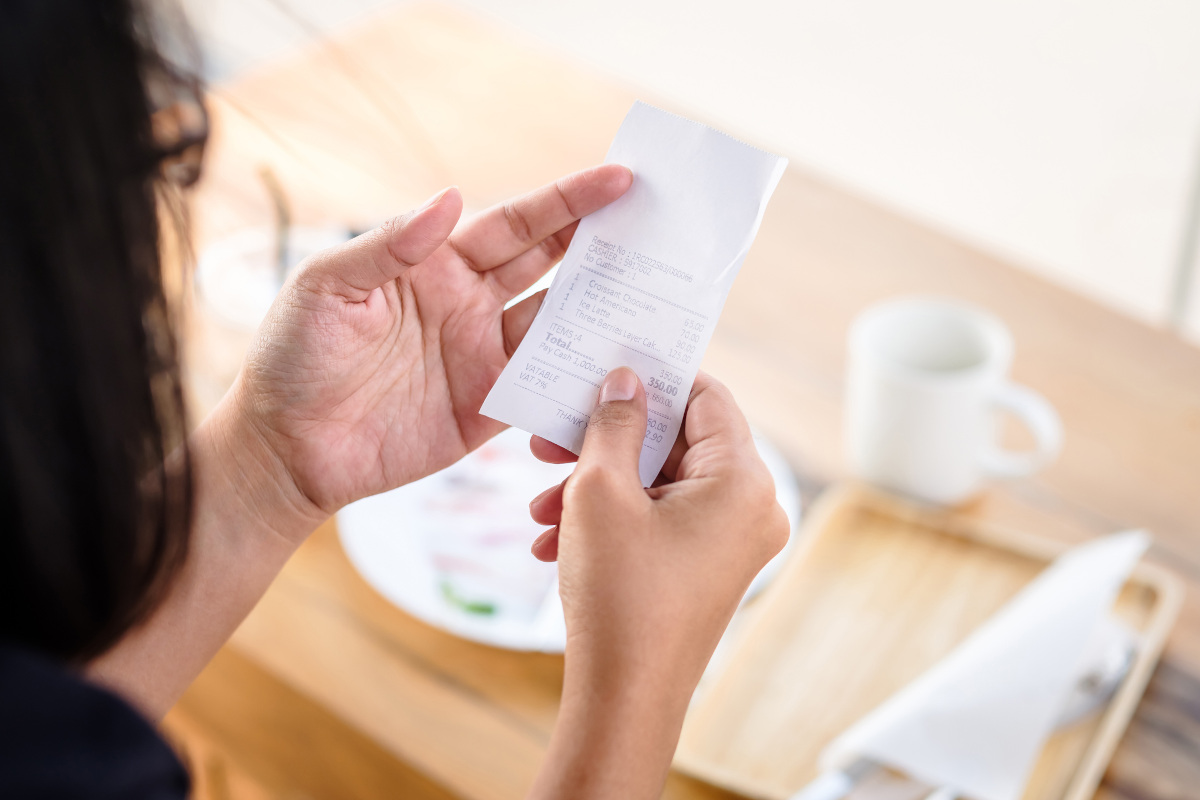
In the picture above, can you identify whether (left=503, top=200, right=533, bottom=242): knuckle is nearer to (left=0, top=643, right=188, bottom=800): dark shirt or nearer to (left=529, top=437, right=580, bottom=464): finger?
(left=529, top=437, right=580, bottom=464): finger

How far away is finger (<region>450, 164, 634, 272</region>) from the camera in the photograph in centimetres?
68

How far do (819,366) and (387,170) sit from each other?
65 cm

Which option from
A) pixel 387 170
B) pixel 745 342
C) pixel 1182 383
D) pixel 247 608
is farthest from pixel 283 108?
pixel 1182 383

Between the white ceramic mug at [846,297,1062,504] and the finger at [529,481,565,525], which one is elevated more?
the white ceramic mug at [846,297,1062,504]

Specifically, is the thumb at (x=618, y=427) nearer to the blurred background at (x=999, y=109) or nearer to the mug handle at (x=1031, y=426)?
the mug handle at (x=1031, y=426)

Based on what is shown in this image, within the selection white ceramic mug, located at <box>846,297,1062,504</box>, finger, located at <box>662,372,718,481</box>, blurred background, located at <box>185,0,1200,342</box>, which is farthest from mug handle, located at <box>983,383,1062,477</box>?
blurred background, located at <box>185,0,1200,342</box>

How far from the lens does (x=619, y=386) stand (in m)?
0.67

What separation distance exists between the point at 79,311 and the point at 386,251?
10.8 inches

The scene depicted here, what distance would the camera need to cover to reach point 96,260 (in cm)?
46

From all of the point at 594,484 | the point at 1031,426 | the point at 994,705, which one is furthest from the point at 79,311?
the point at 1031,426

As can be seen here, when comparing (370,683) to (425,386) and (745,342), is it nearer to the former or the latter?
(425,386)

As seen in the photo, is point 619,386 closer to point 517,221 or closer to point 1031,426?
point 517,221

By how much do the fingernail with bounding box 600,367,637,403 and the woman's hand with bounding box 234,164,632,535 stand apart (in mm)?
117

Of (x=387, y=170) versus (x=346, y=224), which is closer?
(x=346, y=224)
